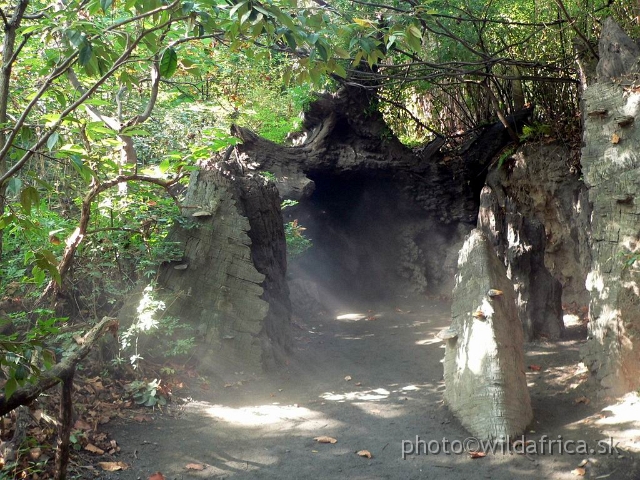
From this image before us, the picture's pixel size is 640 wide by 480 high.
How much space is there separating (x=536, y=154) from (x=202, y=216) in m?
6.92

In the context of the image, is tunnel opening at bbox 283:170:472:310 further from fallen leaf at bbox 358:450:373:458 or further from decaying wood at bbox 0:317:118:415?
decaying wood at bbox 0:317:118:415

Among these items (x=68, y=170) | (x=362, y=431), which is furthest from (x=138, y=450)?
(x=68, y=170)

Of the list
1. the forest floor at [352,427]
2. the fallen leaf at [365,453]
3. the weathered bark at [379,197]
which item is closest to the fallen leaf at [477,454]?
the forest floor at [352,427]

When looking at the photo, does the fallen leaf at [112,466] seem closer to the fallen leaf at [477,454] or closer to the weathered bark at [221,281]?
the weathered bark at [221,281]

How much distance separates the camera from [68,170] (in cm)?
736

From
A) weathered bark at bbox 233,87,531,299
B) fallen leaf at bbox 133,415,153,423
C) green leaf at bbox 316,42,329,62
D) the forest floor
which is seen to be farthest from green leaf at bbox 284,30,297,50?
weathered bark at bbox 233,87,531,299

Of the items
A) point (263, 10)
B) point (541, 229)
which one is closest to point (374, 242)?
point (541, 229)

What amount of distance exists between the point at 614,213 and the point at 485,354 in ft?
6.55

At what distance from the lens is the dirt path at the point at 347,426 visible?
446 cm

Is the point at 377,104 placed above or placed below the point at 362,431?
above

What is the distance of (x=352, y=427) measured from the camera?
5.42 m

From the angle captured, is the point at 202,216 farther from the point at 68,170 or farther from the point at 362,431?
the point at 362,431

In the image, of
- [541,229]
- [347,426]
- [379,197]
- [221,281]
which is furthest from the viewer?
[379,197]

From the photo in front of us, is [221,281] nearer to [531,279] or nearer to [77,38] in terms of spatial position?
[531,279]
